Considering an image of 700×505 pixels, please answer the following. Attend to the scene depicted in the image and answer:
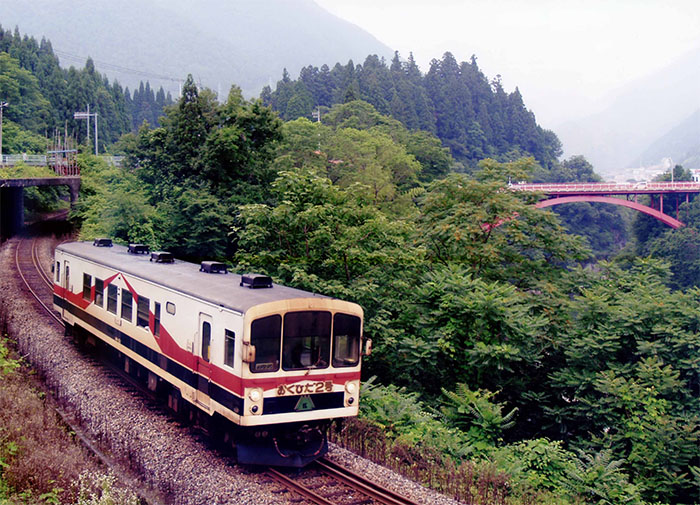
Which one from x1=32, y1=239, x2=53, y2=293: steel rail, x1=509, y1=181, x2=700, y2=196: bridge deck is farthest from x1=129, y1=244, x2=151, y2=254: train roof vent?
x1=509, y1=181, x2=700, y2=196: bridge deck

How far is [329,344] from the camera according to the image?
31.3 feet

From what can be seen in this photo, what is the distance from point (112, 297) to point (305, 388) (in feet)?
20.4

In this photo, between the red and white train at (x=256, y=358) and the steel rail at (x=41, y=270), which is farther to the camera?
the steel rail at (x=41, y=270)

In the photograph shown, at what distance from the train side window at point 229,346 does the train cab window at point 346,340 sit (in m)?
1.56

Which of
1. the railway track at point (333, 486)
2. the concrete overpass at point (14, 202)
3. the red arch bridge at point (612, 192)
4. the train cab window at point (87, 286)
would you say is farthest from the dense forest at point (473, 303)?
the red arch bridge at point (612, 192)

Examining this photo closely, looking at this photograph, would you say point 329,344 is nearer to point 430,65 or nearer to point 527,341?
point 527,341

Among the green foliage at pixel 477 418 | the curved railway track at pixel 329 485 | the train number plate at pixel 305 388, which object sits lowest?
the green foliage at pixel 477 418

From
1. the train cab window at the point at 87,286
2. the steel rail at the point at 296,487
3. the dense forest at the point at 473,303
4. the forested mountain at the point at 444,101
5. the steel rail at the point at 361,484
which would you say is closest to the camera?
the steel rail at the point at 296,487

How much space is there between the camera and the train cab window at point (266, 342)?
349 inches

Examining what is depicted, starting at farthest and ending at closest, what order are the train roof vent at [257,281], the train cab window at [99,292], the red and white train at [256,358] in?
1. the train cab window at [99,292]
2. the train roof vent at [257,281]
3. the red and white train at [256,358]

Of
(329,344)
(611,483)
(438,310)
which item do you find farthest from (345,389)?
(438,310)

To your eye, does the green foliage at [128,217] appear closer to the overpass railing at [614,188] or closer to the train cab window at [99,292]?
the train cab window at [99,292]

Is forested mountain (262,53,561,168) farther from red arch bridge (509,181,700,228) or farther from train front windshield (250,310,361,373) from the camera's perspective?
train front windshield (250,310,361,373)

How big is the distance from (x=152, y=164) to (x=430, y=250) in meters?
14.2
